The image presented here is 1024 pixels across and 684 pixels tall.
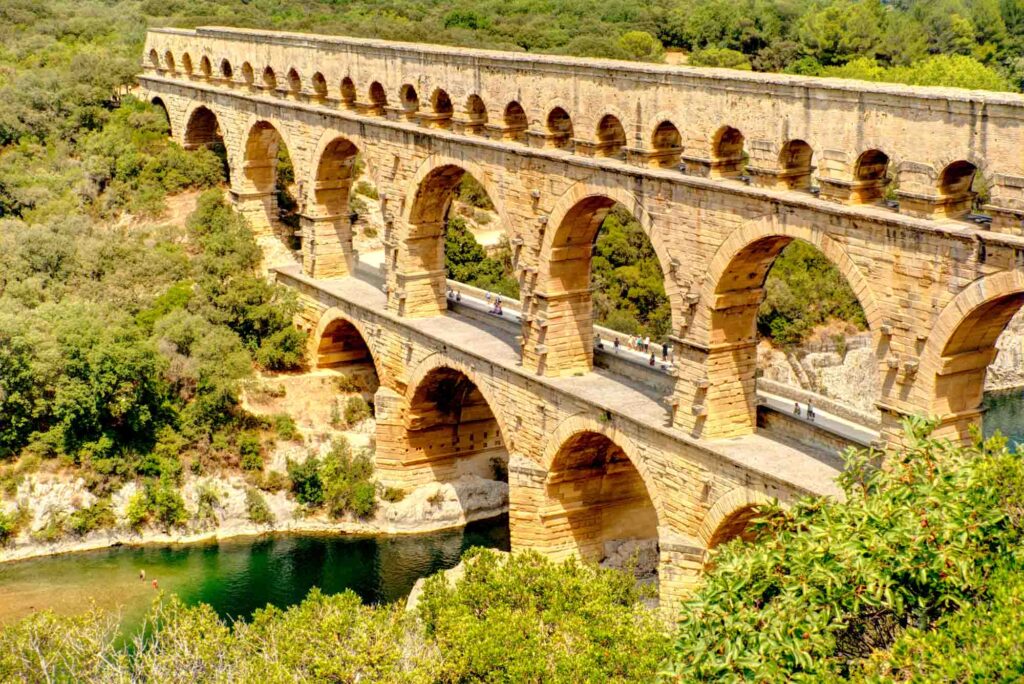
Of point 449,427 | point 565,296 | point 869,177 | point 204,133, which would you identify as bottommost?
point 449,427

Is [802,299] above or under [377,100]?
under

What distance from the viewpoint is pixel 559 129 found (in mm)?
28156

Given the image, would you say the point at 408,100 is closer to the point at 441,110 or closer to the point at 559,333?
the point at 441,110

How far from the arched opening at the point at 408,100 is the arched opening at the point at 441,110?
1.16m

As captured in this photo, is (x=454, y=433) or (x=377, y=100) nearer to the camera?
(x=377, y=100)

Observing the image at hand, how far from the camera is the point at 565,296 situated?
28.3 meters

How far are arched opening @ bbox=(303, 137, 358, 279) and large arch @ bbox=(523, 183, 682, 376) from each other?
11.1 meters

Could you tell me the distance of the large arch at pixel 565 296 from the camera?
2761cm

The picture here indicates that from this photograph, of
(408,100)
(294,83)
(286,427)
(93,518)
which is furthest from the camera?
(294,83)

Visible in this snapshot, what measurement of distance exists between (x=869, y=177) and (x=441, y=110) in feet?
43.4

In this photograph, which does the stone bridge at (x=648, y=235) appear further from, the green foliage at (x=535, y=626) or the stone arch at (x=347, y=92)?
the green foliage at (x=535, y=626)

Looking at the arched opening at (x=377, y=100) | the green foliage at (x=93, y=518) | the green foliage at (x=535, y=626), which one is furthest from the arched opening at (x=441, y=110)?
the green foliage at (x=535, y=626)

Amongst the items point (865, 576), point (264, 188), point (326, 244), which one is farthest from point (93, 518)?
point (865, 576)

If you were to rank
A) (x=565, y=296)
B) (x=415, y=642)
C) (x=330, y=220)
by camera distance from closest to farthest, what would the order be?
(x=415, y=642) < (x=565, y=296) < (x=330, y=220)
